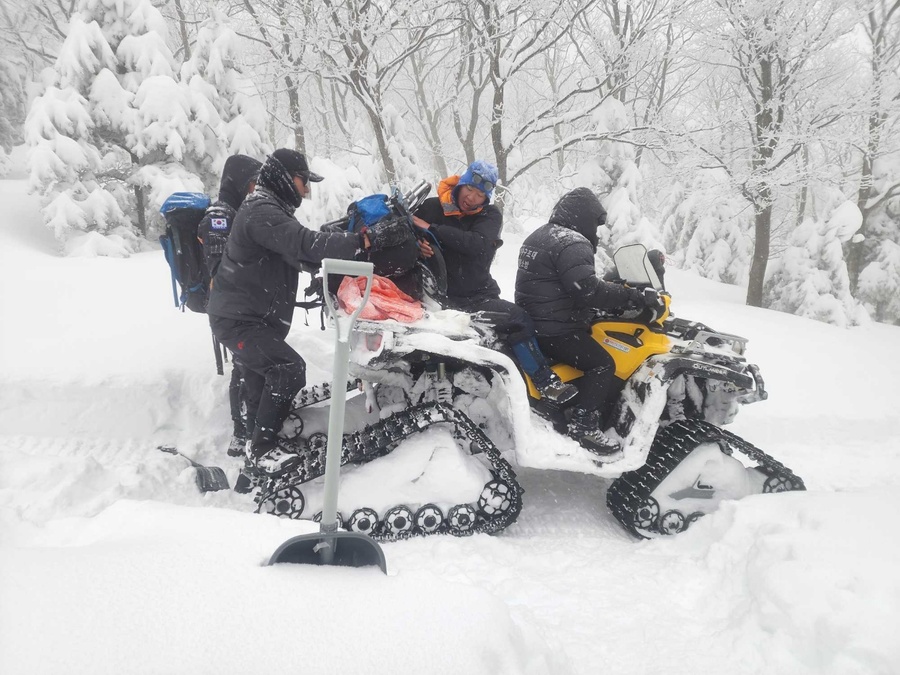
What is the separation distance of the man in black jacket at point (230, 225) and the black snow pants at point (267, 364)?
0.29m

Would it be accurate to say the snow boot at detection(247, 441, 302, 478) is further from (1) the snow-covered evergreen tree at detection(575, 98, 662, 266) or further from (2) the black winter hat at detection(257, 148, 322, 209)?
(1) the snow-covered evergreen tree at detection(575, 98, 662, 266)

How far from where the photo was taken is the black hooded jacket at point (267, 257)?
10.5 feet

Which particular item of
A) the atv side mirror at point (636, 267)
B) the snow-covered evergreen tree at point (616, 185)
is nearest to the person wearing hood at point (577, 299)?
the atv side mirror at point (636, 267)

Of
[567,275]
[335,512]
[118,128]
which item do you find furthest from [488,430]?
[118,128]

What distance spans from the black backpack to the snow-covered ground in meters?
0.84

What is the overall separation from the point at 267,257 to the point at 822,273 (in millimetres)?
15726

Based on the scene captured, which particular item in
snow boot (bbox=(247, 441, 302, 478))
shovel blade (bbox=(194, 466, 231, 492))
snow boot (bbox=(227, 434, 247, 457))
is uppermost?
snow boot (bbox=(247, 441, 302, 478))

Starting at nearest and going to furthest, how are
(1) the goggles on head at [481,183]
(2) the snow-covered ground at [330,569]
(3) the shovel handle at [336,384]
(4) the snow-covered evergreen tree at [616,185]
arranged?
(2) the snow-covered ground at [330,569] → (3) the shovel handle at [336,384] → (1) the goggles on head at [481,183] → (4) the snow-covered evergreen tree at [616,185]

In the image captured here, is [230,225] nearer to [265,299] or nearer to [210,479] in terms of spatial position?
[265,299]

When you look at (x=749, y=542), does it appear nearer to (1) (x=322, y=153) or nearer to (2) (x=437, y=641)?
(2) (x=437, y=641)

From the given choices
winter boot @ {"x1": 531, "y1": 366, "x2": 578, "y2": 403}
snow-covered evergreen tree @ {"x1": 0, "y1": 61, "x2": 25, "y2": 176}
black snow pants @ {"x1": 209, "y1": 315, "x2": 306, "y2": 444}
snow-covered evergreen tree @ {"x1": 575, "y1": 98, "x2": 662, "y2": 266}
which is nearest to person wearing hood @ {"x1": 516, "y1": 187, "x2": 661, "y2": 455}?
winter boot @ {"x1": 531, "y1": 366, "x2": 578, "y2": 403}

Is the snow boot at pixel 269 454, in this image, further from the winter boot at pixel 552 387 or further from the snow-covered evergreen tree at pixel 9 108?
the snow-covered evergreen tree at pixel 9 108

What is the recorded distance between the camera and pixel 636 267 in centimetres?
408

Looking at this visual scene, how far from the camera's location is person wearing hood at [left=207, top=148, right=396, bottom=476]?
344 centimetres
